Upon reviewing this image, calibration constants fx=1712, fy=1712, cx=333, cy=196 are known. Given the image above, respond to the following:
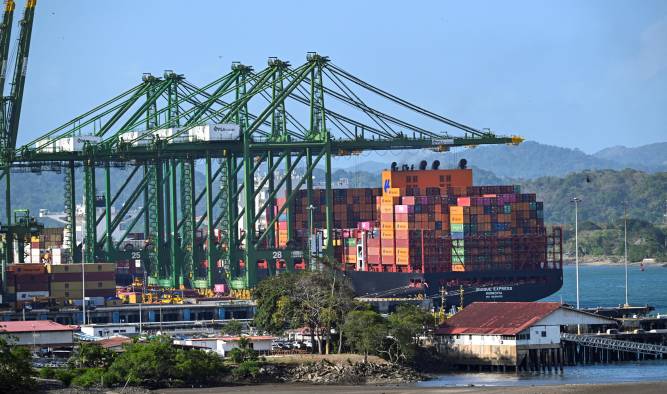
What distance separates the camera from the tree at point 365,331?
288ft

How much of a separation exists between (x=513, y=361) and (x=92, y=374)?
23.4 metres

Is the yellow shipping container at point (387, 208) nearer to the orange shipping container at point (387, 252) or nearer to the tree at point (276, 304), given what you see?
the orange shipping container at point (387, 252)

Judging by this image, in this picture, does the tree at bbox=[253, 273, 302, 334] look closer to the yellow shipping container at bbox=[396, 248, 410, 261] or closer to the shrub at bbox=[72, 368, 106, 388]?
the shrub at bbox=[72, 368, 106, 388]

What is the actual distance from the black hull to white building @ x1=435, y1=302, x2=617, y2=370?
141 feet

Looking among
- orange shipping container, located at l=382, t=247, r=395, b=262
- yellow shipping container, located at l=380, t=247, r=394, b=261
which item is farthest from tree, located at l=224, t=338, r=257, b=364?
yellow shipping container, located at l=380, t=247, r=394, b=261

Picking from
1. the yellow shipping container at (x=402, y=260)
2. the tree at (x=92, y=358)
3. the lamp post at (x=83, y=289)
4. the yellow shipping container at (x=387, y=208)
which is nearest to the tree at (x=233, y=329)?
the tree at (x=92, y=358)

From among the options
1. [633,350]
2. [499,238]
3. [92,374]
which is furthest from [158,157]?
[92,374]

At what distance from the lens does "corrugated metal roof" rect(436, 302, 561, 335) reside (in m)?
90.4

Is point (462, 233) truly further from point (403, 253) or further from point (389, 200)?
point (389, 200)

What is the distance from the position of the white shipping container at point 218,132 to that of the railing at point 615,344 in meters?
49.5

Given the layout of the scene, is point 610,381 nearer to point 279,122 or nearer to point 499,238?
point 499,238

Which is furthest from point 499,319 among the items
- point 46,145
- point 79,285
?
→ point 46,145

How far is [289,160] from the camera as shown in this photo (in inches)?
5925

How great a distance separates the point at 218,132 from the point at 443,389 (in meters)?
63.6
